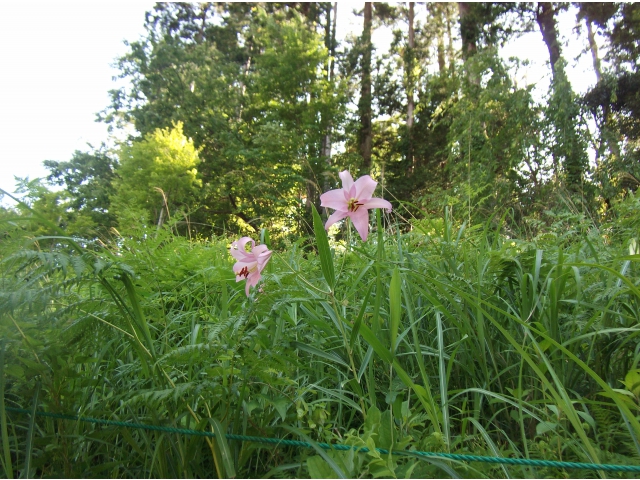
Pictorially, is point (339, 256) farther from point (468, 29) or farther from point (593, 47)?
point (468, 29)

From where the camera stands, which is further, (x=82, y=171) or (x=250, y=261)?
(x=82, y=171)

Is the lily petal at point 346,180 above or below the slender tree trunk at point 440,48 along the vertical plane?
below

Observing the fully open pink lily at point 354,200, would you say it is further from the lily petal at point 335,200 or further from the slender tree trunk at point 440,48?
the slender tree trunk at point 440,48

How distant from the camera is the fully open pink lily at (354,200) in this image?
33.7 inches

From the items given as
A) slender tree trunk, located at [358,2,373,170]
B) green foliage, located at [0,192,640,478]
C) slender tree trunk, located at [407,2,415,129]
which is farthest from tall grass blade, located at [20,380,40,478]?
slender tree trunk, located at [407,2,415,129]

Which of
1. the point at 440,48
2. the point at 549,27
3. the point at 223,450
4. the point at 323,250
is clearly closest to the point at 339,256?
the point at 323,250

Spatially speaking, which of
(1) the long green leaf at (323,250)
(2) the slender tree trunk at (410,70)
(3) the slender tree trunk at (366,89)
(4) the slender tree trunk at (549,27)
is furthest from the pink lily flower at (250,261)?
(2) the slender tree trunk at (410,70)

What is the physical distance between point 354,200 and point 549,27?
467 inches

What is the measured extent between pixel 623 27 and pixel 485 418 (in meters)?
11.9

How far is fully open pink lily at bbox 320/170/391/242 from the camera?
0.86m

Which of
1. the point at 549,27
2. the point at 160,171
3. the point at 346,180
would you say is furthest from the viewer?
the point at 160,171

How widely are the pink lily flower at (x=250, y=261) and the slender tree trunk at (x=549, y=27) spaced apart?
11.0 metres

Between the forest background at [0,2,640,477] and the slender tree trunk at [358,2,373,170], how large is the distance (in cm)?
8

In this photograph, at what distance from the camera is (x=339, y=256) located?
2025mm
